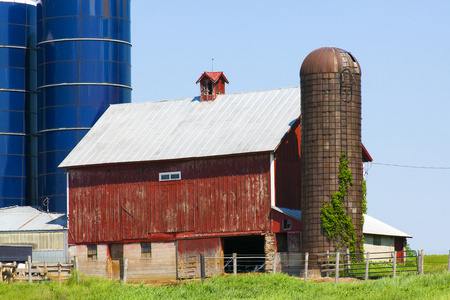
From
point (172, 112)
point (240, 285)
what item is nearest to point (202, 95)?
point (172, 112)

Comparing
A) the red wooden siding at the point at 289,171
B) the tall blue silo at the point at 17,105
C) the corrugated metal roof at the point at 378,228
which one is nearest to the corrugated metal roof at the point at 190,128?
Result: the red wooden siding at the point at 289,171

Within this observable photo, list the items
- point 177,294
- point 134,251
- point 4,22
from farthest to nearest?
point 4,22
point 134,251
point 177,294

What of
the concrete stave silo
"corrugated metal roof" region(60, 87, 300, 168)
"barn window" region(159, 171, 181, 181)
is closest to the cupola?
"corrugated metal roof" region(60, 87, 300, 168)

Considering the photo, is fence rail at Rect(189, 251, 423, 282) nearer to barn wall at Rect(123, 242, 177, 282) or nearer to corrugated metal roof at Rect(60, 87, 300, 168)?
barn wall at Rect(123, 242, 177, 282)

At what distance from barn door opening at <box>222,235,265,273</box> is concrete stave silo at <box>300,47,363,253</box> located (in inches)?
128

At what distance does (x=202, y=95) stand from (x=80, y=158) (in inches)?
249

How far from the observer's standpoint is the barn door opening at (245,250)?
4003 cm

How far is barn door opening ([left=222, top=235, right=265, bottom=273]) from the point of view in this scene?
40031 millimetres

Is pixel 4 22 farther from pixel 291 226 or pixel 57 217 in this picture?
pixel 291 226

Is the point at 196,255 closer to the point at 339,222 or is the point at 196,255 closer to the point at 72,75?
the point at 339,222

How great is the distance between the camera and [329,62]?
38094mm

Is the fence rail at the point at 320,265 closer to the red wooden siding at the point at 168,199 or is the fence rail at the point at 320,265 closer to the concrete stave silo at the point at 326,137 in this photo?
the concrete stave silo at the point at 326,137

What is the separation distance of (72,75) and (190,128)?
371 inches

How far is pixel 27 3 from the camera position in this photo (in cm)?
5475
